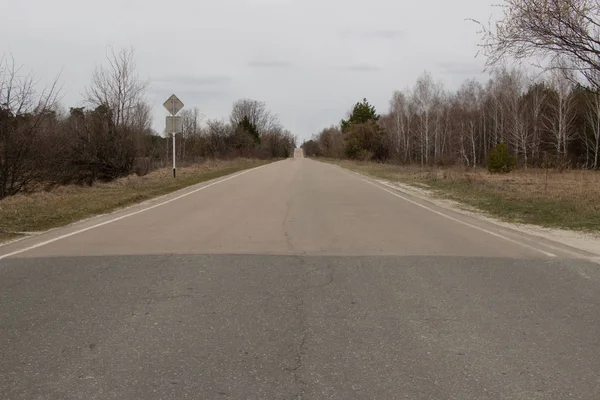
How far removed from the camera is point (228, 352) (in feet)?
13.0

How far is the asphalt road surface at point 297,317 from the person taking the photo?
3.48 meters

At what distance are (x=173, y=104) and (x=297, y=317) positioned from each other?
23430 millimetres

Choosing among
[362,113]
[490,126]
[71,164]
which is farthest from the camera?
[362,113]

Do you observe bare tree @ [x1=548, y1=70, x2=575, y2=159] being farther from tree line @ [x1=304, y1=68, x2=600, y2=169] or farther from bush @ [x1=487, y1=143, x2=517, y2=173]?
bush @ [x1=487, y1=143, x2=517, y2=173]

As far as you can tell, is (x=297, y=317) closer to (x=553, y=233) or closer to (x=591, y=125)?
(x=553, y=233)

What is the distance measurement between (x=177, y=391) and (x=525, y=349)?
9.14 ft

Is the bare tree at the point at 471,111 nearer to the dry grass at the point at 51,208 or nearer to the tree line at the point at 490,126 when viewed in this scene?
the tree line at the point at 490,126

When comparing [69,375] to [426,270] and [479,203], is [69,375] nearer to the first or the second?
[426,270]

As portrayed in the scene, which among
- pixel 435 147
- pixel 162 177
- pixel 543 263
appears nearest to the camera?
pixel 543 263

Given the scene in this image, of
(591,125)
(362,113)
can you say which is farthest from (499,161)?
(362,113)

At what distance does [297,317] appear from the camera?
4770 mm

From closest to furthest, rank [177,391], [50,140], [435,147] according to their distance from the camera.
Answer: [177,391]
[50,140]
[435,147]

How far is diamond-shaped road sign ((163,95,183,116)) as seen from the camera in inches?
1033

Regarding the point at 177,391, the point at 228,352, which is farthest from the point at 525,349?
the point at 177,391
